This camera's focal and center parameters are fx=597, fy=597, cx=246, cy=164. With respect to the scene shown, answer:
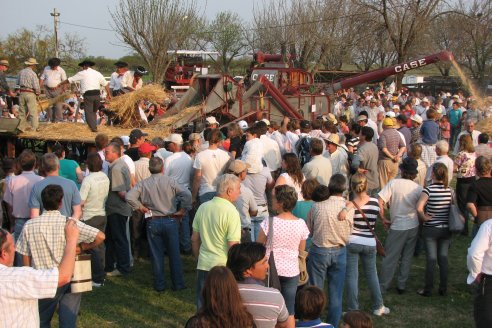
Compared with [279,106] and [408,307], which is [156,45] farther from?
[408,307]

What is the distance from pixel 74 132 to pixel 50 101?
165 centimetres

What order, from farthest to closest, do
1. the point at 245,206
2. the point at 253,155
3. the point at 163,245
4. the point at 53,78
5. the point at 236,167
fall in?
the point at 53,78 → the point at 253,155 → the point at 163,245 → the point at 245,206 → the point at 236,167

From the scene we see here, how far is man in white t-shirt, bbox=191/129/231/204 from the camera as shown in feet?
26.8

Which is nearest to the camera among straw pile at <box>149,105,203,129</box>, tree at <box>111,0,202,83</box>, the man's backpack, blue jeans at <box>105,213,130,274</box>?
blue jeans at <box>105,213,130,274</box>

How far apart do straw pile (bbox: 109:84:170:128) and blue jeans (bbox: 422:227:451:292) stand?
7.36 metres

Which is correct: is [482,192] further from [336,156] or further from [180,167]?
[180,167]

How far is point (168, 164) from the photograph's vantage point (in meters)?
8.67

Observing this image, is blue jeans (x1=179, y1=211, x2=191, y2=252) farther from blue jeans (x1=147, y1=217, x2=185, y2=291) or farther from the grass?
blue jeans (x1=147, y1=217, x2=185, y2=291)

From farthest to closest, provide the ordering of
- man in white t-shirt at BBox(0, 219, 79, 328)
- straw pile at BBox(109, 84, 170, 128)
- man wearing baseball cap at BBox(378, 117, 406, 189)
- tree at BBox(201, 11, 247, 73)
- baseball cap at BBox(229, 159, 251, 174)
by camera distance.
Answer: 1. tree at BBox(201, 11, 247, 73)
2. straw pile at BBox(109, 84, 170, 128)
3. man wearing baseball cap at BBox(378, 117, 406, 189)
4. baseball cap at BBox(229, 159, 251, 174)
5. man in white t-shirt at BBox(0, 219, 79, 328)

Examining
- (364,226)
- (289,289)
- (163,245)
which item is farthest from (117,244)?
(364,226)

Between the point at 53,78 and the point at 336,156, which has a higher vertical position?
the point at 53,78

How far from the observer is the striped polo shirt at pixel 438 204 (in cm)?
717

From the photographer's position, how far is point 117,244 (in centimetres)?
812

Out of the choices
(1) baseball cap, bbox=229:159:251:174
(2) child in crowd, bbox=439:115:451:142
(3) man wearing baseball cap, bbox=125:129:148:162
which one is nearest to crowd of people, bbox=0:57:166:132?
(3) man wearing baseball cap, bbox=125:129:148:162
